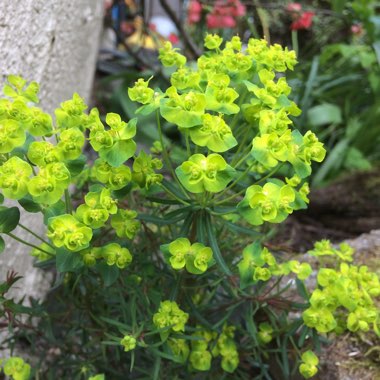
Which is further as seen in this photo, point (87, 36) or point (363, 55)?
point (363, 55)

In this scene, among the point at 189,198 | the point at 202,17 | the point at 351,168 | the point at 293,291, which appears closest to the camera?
the point at 189,198

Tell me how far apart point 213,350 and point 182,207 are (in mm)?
302

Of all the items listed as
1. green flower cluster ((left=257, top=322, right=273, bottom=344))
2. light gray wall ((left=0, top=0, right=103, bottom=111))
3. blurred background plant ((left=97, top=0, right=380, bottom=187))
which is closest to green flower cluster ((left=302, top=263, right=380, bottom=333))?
green flower cluster ((left=257, top=322, right=273, bottom=344))

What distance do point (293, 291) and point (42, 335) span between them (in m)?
0.59

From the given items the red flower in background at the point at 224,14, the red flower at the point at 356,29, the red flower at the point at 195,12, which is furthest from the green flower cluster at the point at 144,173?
the red flower at the point at 356,29

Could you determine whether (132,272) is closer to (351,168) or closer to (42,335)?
(42,335)

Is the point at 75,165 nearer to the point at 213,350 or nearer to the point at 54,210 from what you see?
the point at 54,210

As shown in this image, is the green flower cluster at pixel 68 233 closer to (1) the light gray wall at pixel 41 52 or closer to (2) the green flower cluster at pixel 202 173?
(2) the green flower cluster at pixel 202 173

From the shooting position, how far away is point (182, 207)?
0.91 meters

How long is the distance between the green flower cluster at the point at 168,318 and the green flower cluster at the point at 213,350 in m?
0.09

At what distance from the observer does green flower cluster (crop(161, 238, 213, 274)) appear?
2.69 ft

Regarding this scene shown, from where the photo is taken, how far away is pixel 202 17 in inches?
109

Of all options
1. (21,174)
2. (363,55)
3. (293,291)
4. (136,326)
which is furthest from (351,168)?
(21,174)

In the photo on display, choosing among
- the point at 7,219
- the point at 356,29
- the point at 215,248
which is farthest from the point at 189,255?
the point at 356,29
